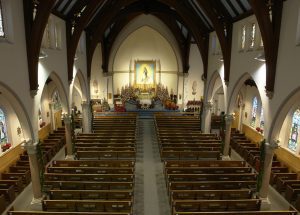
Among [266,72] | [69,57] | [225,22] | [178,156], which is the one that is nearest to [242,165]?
[178,156]

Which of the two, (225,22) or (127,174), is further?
(225,22)

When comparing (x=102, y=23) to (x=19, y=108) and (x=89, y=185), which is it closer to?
(x=19, y=108)

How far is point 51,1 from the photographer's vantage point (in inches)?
436

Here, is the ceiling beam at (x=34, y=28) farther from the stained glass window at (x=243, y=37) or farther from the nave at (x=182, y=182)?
the stained glass window at (x=243, y=37)

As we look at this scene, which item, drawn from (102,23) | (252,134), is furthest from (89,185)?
(252,134)

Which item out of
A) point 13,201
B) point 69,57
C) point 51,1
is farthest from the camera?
point 69,57

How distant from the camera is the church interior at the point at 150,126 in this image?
1097 centimetres

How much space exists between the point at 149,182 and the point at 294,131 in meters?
10.4

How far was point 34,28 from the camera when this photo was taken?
1129cm

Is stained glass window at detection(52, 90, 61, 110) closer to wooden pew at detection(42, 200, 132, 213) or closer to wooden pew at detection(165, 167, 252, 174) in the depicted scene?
wooden pew at detection(165, 167, 252, 174)

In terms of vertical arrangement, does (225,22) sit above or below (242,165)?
above

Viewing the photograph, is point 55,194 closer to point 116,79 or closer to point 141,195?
point 141,195

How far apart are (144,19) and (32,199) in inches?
992

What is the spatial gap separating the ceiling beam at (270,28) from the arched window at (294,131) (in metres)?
6.81
